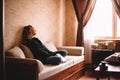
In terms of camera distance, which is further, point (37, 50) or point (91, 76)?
point (91, 76)

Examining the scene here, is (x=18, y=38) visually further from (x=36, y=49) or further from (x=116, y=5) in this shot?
(x=116, y=5)

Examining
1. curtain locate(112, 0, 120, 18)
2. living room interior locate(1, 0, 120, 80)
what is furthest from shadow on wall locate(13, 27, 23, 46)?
curtain locate(112, 0, 120, 18)

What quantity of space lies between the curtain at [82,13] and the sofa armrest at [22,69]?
2.94 meters

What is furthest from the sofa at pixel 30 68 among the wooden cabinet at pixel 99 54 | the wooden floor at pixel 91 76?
the wooden cabinet at pixel 99 54

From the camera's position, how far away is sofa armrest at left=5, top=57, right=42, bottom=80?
115 inches

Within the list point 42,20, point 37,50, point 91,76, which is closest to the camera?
point 37,50

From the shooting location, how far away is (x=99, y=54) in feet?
17.7

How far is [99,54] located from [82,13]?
1.22m

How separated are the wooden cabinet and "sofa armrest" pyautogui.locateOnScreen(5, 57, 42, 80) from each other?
2.75 m

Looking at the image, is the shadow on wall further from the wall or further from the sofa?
the sofa

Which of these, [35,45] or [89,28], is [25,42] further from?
[89,28]

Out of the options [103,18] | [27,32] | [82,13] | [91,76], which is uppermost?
[82,13]

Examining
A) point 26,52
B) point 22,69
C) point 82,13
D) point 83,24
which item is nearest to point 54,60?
point 26,52

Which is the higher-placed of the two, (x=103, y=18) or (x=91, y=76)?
(x=103, y=18)
